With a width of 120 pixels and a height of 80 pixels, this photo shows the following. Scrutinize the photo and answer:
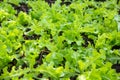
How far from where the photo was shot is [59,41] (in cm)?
272

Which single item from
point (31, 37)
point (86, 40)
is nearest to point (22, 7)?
point (31, 37)

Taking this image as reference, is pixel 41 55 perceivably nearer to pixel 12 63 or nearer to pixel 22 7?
pixel 12 63

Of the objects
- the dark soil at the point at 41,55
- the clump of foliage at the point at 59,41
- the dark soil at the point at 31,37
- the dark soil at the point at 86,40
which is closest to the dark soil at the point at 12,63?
the clump of foliage at the point at 59,41

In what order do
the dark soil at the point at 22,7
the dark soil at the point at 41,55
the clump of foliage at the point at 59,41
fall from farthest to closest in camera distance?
the dark soil at the point at 22,7, the dark soil at the point at 41,55, the clump of foliage at the point at 59,41

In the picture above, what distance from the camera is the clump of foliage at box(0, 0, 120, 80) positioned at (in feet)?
7.84

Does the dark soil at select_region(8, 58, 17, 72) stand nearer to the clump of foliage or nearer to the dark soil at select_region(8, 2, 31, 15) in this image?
the clump of foliage

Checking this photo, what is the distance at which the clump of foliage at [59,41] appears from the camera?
7.84ft

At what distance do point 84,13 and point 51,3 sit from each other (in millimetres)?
491

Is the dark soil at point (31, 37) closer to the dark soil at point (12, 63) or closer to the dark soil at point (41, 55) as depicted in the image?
the dark soil at point (41, 55)

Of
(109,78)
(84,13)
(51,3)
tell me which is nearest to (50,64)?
(109,78)

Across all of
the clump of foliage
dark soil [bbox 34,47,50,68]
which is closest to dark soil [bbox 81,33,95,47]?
the clump of foliage

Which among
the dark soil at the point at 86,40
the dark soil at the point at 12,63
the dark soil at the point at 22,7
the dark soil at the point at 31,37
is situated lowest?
the dark soil at the point at 12,63

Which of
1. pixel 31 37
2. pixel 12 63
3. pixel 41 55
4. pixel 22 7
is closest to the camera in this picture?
pixel 12 63

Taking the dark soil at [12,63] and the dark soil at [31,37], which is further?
the dark soil at [31,37]
